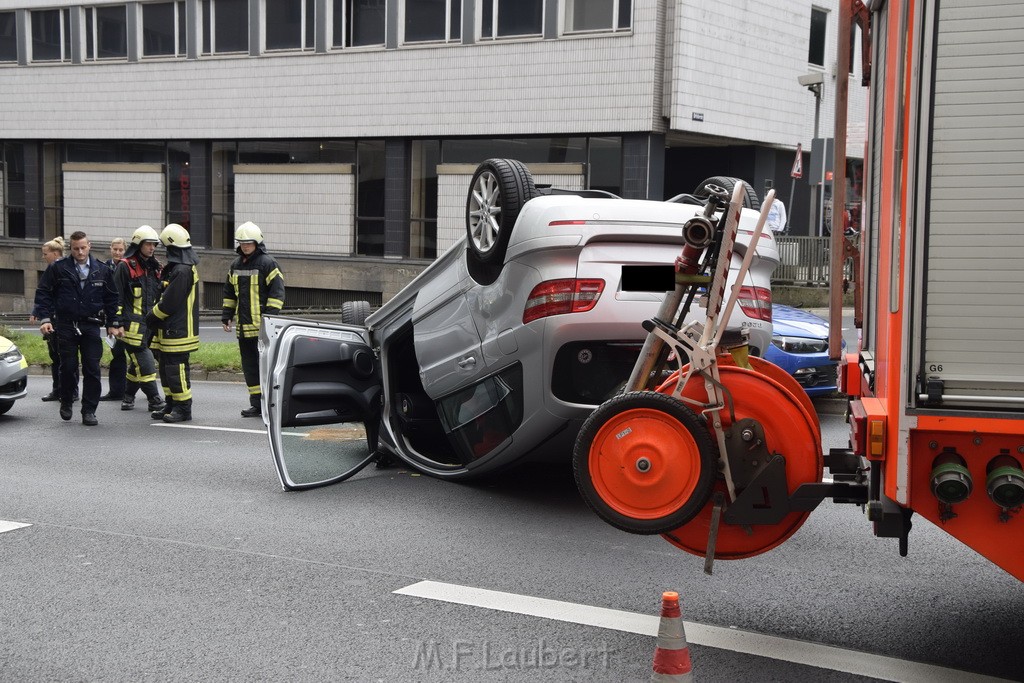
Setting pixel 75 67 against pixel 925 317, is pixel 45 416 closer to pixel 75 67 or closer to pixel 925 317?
pixel 925 317

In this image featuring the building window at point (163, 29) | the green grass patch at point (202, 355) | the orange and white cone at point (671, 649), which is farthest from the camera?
the building window at point (163, 29)

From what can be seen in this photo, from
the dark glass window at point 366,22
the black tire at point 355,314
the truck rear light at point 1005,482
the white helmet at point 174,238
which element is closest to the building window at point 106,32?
the dark glass window at point 366,22

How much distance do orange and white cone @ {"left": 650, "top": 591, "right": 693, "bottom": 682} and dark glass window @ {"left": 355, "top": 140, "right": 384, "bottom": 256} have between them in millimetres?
24740

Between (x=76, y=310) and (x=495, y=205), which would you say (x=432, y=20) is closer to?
(x=76, y=310)

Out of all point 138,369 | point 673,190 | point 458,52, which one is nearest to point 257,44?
point 458,52

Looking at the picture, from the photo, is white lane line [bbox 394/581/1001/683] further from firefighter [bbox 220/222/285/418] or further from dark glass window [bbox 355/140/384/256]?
dark glass window [bbox 355/140/384/256]

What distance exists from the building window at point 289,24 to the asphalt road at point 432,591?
72.7 ft

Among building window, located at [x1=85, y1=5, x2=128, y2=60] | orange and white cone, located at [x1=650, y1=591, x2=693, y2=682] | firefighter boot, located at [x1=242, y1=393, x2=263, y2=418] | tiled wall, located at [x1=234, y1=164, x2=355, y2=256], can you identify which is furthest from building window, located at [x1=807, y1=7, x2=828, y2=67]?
orange and white cone, located at [x1=650, y1=591, x2=693, y2=682]

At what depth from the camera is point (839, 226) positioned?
4586 millimetres

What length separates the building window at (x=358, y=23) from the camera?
89.9ft

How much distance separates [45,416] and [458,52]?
16.5 m

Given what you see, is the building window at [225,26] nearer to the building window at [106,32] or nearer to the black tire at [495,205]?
the building window at [106,32]

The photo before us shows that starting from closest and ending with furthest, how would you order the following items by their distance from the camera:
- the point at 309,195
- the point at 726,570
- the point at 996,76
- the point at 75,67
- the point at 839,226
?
the point at 996,76, the point at 839,226, the point at 726,570, the point at 309,195, the point at 75,67

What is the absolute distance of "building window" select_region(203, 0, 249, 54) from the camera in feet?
96.4
